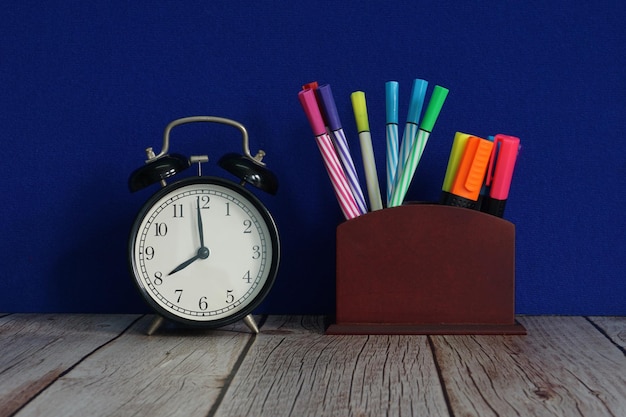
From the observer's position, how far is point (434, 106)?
3.72 ft

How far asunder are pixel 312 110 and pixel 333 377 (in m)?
0.39

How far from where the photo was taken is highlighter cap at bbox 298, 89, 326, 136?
112cm

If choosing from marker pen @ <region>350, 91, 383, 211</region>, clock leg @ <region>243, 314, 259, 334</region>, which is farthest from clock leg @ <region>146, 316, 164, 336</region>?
marker pen @ <region>350, 91, 383, 211</region>

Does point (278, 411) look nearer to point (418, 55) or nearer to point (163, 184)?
point (163, 184)

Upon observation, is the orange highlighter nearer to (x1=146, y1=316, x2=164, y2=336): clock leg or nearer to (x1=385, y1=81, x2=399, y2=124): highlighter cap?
(x1=385, y1=81, x2=399, y2=124): highlighter cap

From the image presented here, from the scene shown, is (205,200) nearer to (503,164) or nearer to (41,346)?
(41,346)

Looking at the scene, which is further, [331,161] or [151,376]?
[331,161]

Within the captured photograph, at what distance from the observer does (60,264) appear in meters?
1.28

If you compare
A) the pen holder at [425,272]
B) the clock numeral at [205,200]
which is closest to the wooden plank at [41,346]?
the clock numeral at [205,200]

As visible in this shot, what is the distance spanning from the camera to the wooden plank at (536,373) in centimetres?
79

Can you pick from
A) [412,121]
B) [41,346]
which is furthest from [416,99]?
[41,346]

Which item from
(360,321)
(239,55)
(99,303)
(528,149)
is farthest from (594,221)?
(99,303)

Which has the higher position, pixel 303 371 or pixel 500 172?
pixel 500 172

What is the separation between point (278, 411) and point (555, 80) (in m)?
0.70
